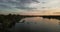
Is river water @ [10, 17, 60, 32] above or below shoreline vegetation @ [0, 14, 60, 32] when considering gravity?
below

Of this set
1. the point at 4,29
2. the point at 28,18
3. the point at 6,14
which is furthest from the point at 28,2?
the point at 4,29

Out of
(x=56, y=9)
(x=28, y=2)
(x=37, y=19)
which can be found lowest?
(x=37, y=19)

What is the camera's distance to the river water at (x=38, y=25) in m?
2.29

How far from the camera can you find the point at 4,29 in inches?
86.5

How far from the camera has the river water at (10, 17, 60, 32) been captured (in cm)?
229

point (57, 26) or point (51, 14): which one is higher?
point (51, 14)

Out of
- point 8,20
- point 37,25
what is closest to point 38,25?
point 37,25

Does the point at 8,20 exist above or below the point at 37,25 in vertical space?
above

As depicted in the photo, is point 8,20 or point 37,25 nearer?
point 8,20

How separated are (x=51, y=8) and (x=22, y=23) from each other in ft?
1.95

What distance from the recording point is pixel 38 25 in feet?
7.76

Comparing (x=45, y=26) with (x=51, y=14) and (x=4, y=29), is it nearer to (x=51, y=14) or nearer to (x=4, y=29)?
(x=51, y=14)

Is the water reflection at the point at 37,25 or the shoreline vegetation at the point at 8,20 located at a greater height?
the shoreline vegetation at the point at 8,20

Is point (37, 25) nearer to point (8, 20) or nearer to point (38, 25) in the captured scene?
point (38, 25)
